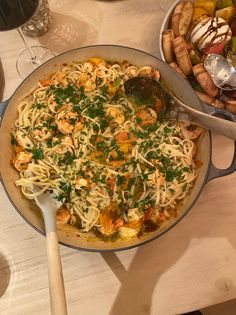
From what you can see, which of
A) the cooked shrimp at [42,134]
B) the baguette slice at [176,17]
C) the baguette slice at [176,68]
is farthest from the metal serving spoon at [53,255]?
the baguette slice at [176,17]

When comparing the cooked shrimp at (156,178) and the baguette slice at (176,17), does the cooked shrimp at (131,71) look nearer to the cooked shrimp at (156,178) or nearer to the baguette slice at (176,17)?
the baguette slice at (176,17)

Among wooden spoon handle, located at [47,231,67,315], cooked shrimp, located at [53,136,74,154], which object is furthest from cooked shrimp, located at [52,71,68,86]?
wooden spoon handle, located at [47,231,67,315]

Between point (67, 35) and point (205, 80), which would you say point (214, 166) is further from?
point (67, 35)

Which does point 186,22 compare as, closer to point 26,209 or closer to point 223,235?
point 223,235

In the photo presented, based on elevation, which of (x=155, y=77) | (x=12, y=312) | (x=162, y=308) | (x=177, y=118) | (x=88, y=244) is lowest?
(x=162, y=308)

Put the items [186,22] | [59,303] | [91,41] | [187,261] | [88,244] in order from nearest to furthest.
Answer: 1. [59,303]
2. [88,244]
3. [187,261]
4. [186,22]
5. [91,41]

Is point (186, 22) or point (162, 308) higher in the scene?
point (186, 22)

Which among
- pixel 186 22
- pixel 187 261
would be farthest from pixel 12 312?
pixel 186 22
